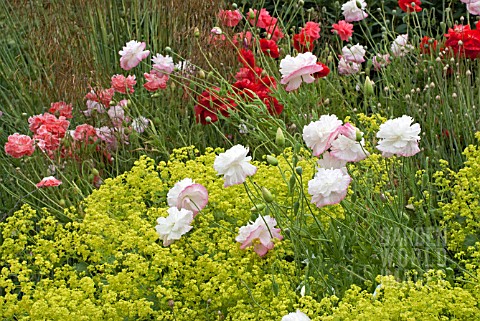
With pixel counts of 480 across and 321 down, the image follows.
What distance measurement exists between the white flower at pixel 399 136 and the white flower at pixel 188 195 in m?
0.63

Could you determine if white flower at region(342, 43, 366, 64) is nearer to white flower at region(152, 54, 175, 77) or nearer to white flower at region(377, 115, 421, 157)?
white flower at region(152, 54, 175, 77)

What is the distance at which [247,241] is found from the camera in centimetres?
265

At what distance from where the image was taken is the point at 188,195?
276 cm

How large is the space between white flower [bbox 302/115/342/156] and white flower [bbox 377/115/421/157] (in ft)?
0.44

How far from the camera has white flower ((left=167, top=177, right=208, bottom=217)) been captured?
2748 millimetres

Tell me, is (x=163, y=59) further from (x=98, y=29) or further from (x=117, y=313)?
(x=117, y=313)

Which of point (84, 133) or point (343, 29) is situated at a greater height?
point (343, 29)

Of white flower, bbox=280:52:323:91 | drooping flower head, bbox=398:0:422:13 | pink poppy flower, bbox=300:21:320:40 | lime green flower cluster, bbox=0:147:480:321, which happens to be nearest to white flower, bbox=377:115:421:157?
lime green flower cluster, bbox=0:147:480:321

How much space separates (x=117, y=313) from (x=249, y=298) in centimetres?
40

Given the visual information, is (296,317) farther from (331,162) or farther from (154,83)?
(154,83)

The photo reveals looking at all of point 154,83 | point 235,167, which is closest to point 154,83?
point 154,83

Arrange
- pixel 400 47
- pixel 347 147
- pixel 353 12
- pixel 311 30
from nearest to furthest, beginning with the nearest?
pixel 347 147
pixel 400 47
pixel 353 12
pixel 311 30

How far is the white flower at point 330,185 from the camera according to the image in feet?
8.01

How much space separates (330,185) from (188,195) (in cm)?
54
